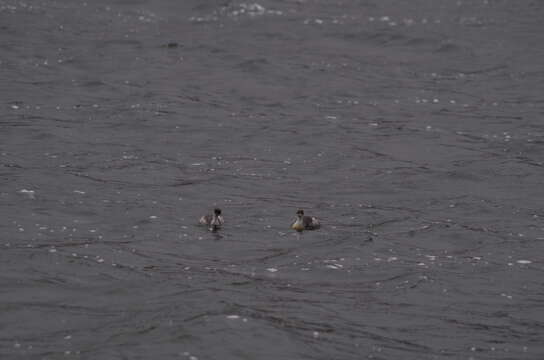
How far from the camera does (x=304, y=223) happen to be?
16062 mm

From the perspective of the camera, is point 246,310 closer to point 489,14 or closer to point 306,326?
point 306,326

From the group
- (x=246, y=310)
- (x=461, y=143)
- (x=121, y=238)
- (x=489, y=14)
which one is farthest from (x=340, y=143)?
(x=489, y=14)

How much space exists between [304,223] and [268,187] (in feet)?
8.66

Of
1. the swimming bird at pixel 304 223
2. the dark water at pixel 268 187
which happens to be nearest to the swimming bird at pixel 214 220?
the dark water at pixel 268 187

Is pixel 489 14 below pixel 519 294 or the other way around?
the other way around

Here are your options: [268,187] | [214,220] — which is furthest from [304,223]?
[268,187]

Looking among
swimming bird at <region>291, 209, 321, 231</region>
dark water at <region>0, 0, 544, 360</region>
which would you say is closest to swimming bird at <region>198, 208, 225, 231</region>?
dark water at <region>0, 0, 544, 360</region>

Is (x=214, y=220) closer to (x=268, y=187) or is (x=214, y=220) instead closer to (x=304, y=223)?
(x=304, y=223)

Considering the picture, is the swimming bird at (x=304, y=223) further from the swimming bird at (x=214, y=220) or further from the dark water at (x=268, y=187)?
the swimming bird at (x=214, y=220)

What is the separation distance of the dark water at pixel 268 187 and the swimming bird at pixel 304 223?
27cm

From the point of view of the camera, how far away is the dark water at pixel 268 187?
12406 millimetres

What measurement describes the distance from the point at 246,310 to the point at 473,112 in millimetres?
13289

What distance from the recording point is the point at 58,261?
563 inches

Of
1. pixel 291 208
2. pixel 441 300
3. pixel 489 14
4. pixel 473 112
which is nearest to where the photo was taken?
pixel 441 300
